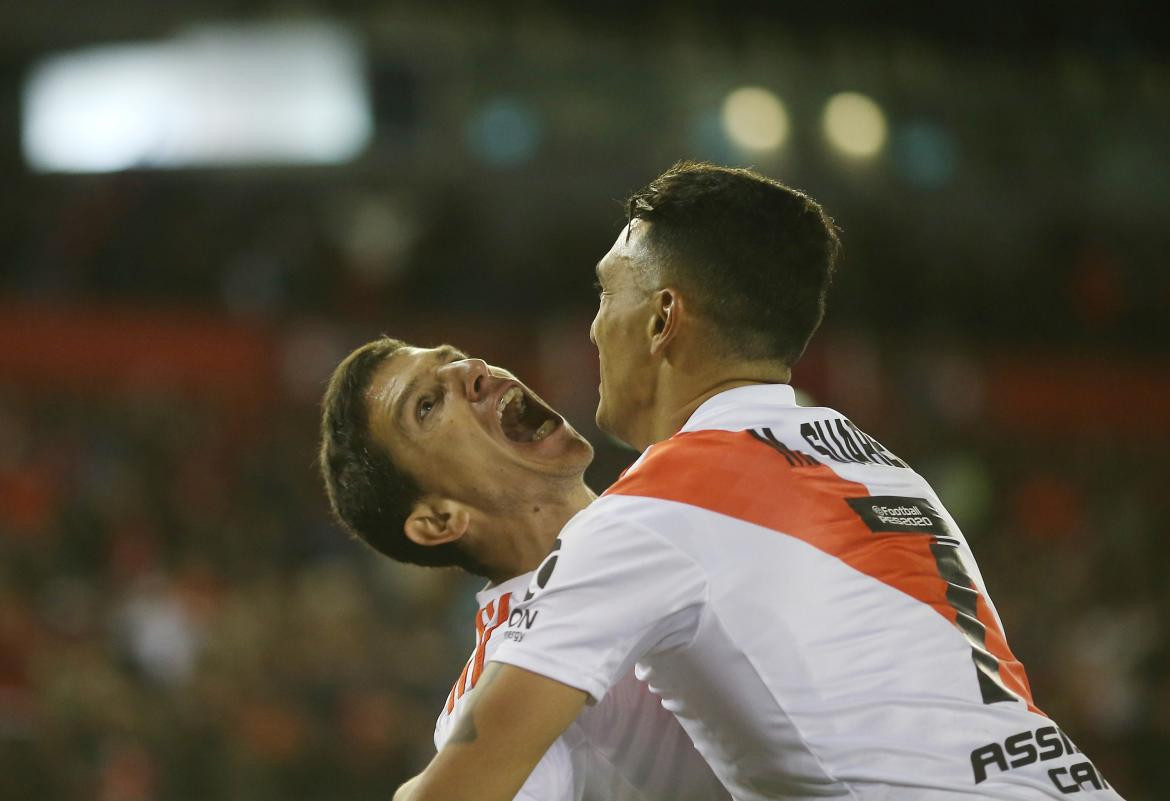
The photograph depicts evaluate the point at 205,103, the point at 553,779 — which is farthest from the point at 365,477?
the point at 205,103

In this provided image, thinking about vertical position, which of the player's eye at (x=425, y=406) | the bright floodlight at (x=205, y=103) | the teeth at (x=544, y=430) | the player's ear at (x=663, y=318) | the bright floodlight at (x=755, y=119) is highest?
the player's ear at (x=663, y=318)

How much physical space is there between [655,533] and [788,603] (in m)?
0.23

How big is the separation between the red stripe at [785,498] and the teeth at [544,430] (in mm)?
856

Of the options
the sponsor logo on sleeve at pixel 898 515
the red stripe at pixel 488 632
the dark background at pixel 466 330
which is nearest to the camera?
the sponsor logo on sleeve at pixel 898 515

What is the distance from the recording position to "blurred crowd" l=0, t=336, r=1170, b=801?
7.21m

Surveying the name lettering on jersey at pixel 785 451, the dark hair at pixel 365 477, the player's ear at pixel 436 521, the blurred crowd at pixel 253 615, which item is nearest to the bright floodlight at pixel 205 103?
the blurred crowd at pixel 253 615

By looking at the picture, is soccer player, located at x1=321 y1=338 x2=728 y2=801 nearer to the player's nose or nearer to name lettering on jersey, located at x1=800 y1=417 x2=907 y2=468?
the player's nose

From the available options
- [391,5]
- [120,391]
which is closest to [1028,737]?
Answer: [120,391]

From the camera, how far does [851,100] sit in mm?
17703

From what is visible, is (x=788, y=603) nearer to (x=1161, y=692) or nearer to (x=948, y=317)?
(x=1161, y=692)

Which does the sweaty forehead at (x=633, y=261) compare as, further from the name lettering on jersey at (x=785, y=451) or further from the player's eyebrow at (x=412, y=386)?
the player's eyebrow at (x=412, y=386)

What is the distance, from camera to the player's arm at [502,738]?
6.55 feet

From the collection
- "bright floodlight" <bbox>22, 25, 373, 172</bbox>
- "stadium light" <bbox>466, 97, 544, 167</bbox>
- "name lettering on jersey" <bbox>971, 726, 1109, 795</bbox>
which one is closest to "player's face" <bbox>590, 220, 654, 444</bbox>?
"name lettering on jersey" <bbox>971, 726, 1109, 795</bbox>

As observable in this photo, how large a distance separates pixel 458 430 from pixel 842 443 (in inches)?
36.4
